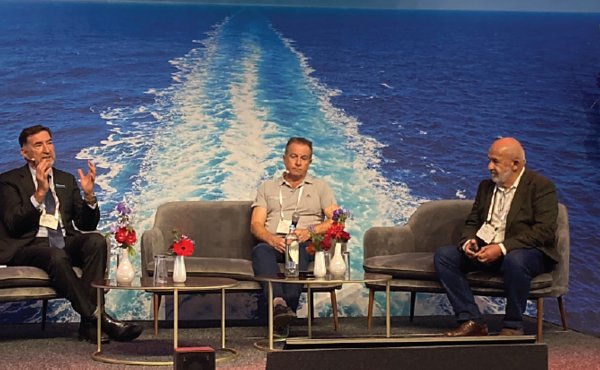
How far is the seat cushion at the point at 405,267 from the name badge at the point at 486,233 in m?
0.32

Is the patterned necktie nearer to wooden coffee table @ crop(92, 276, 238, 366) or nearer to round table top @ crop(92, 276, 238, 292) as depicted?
wooden coffee table @ crop(92, 276, 238, 366)

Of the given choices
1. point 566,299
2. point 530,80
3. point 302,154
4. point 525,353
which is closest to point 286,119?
point 302,154

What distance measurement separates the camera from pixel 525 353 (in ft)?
6.82

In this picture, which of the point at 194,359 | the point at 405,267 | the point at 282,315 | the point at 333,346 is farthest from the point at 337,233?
the point at 333,346

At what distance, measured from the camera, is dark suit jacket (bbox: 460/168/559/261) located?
5383mm

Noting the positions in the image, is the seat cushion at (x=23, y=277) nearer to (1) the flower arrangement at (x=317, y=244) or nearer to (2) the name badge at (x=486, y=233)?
(1) the flower arrangement at (x=317, y=244)

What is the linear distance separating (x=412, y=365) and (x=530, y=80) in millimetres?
5365

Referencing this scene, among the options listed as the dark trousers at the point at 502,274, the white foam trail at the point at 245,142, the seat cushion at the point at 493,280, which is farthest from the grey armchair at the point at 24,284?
the seat cushion at the point at 493,280

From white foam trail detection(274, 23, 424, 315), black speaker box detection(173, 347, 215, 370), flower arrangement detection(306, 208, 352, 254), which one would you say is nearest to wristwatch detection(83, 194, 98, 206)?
flower arrangement detection(306, 208, 352, 254)

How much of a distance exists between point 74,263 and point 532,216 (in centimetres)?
239

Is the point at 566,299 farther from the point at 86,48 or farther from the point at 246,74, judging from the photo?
the point at 86,48

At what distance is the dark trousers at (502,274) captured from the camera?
529cm

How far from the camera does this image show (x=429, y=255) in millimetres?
5957

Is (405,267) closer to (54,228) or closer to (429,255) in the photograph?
(429,255)
